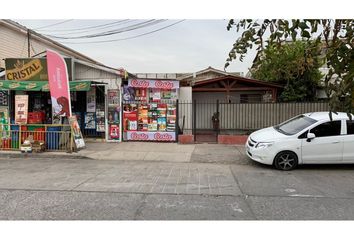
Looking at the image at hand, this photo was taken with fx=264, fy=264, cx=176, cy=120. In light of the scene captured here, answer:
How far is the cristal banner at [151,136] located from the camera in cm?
1198

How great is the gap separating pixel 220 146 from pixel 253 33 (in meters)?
8.88

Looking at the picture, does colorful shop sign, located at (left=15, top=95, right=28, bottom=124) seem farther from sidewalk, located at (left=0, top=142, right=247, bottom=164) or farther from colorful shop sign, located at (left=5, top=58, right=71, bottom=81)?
colorful shop sign, located at (left=5, top=58, right=71, bottom=81)

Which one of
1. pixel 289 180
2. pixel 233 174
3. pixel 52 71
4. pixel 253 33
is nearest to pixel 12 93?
pixel 52 71

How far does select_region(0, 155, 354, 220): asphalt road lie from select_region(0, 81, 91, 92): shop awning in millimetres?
3629

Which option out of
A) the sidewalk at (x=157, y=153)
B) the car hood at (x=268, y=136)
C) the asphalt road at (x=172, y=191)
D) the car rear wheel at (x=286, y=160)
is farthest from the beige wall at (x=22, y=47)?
the car rear wheel at (x=286, y=160)

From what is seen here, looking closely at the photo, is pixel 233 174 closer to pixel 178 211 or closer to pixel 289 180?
pixel 289 180

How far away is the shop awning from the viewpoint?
34.6 ft

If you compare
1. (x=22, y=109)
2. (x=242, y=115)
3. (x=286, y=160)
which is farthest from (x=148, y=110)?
(x=286, y=160)

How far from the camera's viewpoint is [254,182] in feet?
20.3

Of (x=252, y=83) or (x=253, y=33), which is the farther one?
(x=252, y=83)

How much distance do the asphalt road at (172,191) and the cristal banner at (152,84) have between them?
4.86 metres

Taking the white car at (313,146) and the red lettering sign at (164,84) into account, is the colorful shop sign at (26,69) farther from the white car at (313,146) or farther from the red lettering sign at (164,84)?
the white car at (313,146)

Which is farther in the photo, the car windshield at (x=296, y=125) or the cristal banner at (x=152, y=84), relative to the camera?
the cristal banner at (x=152, y=84)

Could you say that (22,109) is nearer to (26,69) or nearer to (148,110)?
(26,69)
